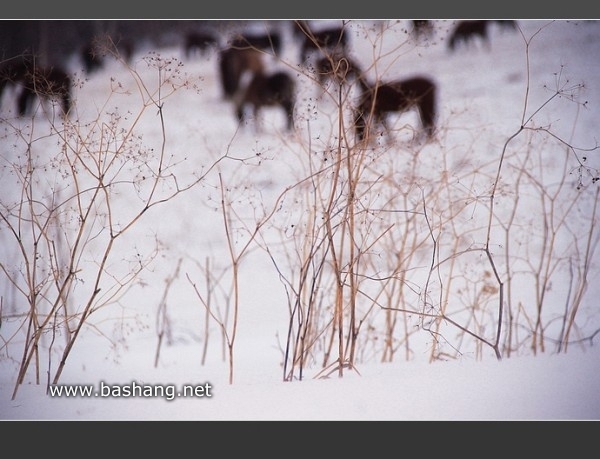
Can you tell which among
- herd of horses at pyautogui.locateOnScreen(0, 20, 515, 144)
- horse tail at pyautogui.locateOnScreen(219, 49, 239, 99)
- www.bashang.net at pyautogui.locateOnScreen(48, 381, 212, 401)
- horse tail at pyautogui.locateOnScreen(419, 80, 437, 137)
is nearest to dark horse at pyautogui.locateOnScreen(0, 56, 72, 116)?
herd of horses at pyautogui.locateOnScreen(0, 20, 515, 144)

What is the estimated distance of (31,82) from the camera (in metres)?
2.24

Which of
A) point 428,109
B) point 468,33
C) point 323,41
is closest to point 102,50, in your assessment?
point 323,41

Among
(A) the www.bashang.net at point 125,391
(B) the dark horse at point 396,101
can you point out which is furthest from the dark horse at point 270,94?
(A) the www.bashang.net at point 125,391

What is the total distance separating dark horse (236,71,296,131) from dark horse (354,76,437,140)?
0.24 metres

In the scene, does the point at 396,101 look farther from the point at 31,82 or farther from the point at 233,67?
the point at 31,82

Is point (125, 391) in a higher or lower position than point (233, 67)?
lower

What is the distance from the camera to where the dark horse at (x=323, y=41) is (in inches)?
88.5

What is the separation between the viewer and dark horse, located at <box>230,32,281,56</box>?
2264 mm

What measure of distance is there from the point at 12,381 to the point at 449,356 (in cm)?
151

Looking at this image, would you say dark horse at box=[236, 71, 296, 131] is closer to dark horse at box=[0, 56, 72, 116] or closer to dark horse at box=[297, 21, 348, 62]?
dark horse at box=[297, 21, 348, 62]

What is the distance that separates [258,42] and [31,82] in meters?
0.80

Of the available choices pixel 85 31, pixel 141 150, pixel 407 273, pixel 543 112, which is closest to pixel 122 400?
pixel 141 150

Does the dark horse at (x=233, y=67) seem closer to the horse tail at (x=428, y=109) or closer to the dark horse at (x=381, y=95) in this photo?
the dark horse at (x=381, y=95)

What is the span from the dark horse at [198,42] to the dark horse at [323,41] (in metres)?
0.31
